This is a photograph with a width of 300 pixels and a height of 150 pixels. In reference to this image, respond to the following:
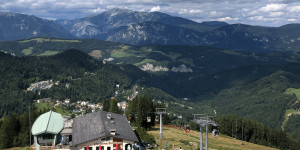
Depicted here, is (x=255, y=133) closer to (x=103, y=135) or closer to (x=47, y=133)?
(x=103, y=135)

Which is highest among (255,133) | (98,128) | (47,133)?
(98,128)

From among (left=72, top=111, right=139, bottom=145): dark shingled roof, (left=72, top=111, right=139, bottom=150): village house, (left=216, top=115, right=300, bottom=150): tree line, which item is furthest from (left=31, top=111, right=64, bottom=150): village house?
(left=216, top=115, right=300, bottom=150): tree line

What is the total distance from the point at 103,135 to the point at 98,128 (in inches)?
198

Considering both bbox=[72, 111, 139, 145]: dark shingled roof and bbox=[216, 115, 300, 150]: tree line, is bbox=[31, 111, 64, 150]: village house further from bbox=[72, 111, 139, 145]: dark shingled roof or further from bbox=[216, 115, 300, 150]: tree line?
bbox=[216, 115, 300, 150]: tree line

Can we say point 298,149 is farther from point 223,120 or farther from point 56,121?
point 56,121

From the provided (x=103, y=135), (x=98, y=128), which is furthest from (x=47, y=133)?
(x=103, y=135)

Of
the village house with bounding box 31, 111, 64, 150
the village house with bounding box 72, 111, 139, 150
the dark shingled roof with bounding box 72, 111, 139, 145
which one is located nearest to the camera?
the village house with bounding box 72, 111, 139, 150

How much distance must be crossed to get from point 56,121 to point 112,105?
36.4 m

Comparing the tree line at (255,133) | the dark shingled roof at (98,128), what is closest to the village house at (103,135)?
the dark shingled roof at (98,128)

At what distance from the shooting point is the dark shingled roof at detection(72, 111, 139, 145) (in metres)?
71.8

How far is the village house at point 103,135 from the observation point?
70438 mm

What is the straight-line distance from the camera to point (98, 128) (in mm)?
74750

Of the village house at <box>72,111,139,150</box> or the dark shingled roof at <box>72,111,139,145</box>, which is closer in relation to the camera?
the village house at <box>72,111,139,150</box>

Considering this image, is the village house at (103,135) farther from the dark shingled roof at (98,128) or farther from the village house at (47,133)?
the village house at (47,133)
